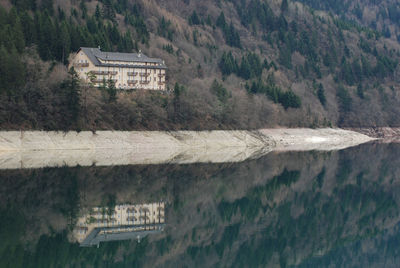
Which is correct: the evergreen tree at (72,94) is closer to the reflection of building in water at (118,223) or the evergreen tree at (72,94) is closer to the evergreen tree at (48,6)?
the reflection of building in water at (118,223)

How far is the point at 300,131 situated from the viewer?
125812 mm

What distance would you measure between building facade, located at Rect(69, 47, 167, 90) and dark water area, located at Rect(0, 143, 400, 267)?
43805mm

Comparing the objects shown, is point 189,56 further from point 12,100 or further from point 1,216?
point 1,216

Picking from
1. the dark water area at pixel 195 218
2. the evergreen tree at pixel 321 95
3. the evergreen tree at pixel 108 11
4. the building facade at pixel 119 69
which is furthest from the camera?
the evergreen tree at pixel 321 95

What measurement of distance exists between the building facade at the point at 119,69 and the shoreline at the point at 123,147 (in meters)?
15.0

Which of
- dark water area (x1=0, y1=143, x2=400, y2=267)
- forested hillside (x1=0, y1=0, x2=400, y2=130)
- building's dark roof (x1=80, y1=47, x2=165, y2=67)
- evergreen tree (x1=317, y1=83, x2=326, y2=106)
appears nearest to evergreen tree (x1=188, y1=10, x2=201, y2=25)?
forested hillside (x1=0, y1=0, x2=400, y2=130)

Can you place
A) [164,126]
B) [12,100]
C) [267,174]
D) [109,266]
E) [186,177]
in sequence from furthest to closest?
1. [164,126]
2. [12,100]
3. [267,174]
4. [186,177]
5. [109,266]

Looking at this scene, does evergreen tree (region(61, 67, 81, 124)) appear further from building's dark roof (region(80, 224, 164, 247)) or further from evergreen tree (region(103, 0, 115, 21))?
evergreen tree (region(103, 0, 115, 21))

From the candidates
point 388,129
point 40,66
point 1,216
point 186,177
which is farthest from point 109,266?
point 388,129

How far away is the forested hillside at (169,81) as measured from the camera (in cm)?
8125

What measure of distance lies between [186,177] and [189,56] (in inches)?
4221

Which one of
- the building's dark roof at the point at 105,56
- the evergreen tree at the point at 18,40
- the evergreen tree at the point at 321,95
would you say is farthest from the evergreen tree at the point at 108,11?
the evergreen tree at the point at 18,40

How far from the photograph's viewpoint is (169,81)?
12300cm

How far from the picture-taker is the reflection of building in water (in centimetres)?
3192
